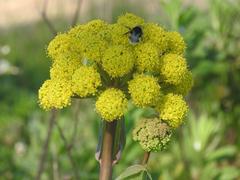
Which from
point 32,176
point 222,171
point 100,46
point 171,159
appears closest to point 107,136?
point 100,46

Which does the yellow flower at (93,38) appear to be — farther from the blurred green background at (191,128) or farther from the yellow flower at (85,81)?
the blurred green background at (191,128)

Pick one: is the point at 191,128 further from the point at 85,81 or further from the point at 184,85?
the point at 85,81

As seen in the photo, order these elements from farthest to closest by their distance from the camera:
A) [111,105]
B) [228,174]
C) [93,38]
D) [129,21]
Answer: [228,174] < [129,21] < [93,38] < [111,105]

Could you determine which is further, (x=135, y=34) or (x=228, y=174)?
(x=228, y=174)

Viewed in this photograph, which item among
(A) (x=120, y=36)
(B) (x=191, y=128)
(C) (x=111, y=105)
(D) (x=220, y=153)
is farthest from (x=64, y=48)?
(B) (x=191, y=128)

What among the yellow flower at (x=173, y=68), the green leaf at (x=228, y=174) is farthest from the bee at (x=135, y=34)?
the green leaf at (x=228, y=174)

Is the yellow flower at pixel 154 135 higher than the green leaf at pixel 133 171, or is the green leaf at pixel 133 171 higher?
the yellow flower at pixel 154 135

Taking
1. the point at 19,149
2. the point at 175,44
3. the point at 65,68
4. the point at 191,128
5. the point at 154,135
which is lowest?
the point at 19,149
